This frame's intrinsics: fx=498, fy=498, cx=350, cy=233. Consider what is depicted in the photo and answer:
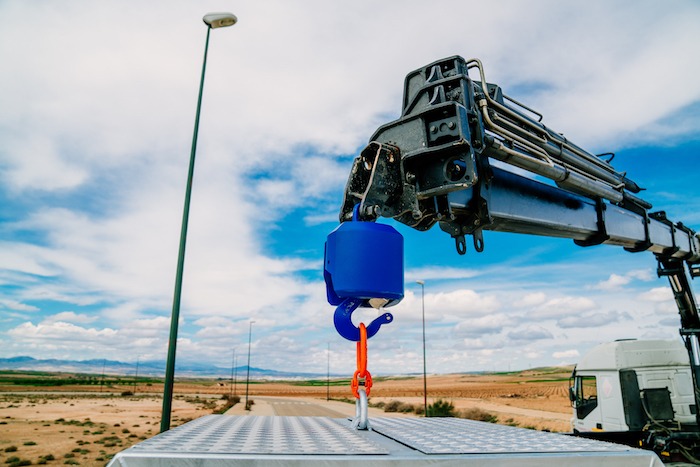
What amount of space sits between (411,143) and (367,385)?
1.84 m

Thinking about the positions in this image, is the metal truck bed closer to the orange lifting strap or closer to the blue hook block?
the orange lifting strap

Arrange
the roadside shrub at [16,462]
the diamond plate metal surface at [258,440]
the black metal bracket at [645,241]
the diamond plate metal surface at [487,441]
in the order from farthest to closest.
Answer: the roadside shrub at [16,462] < the black metal bracket at [645,241] < the diamond plate metal surface at [487,441] < the diamond plate metal surface at [258,440]

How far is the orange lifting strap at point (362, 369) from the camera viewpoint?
263 centimetres

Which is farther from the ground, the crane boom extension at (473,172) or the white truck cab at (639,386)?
the crane boom extension at (473,172)

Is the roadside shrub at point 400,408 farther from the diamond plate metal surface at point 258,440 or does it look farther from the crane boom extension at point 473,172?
→ the diamond plate metal surface at point 258,440

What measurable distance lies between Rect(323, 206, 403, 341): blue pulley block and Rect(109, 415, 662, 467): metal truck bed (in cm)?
64

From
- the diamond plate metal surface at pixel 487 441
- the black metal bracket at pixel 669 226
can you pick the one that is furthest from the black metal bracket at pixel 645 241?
the diamond plate metal surface at pixel 487 441

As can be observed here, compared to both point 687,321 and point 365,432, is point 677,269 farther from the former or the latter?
point 365,432

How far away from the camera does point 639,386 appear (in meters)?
11.5

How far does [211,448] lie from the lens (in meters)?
1.93

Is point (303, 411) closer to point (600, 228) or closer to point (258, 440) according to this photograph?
point (600, 228)

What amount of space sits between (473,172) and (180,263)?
9.32 metres

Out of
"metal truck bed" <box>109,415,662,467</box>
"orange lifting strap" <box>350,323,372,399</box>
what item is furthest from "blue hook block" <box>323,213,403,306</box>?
"metal truck bed" <box>109,415,662,467</box>

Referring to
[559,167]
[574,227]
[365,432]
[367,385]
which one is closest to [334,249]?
[367,385]
